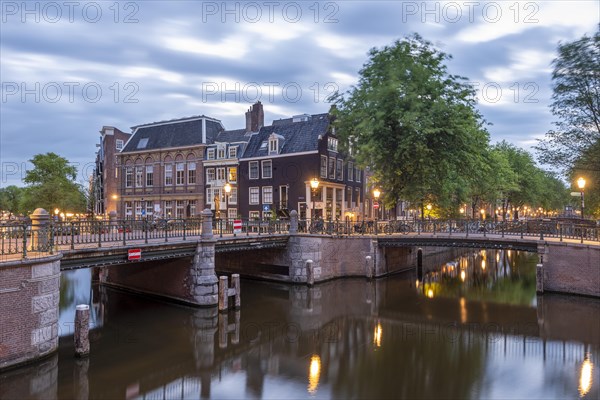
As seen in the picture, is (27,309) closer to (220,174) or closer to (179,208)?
(220,174)

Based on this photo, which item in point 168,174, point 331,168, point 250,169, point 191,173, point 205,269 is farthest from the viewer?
point 168,174

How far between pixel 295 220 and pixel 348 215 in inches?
740

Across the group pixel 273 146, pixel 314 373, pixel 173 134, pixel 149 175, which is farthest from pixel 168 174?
pixel 314 373

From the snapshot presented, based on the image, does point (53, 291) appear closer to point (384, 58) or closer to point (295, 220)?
point (295, 220)

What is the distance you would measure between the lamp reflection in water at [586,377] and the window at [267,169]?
3291 cm

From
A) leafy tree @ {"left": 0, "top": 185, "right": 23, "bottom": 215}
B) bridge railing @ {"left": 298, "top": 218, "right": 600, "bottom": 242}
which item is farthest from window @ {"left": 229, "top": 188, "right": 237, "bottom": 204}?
leafy tree @ {"left": 0, "top": 185, "right": 23, "bottom": 215}

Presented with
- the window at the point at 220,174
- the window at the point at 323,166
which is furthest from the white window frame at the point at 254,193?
the window at the point at 323,166

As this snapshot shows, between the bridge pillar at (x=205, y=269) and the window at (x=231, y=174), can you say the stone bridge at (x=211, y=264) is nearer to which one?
the bridge pillar at (x=205, y=269)

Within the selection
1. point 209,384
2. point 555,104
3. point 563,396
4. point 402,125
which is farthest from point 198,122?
point 563,396

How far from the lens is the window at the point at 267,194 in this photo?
44.4 m

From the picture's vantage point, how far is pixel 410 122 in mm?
27641

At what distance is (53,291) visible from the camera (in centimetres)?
1382

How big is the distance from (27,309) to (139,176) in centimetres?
4317

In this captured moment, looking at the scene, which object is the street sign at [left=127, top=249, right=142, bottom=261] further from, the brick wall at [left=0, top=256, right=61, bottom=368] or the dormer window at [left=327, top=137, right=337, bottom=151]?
the dormer window at [left=327, top=137, right=337, bottom=151]
